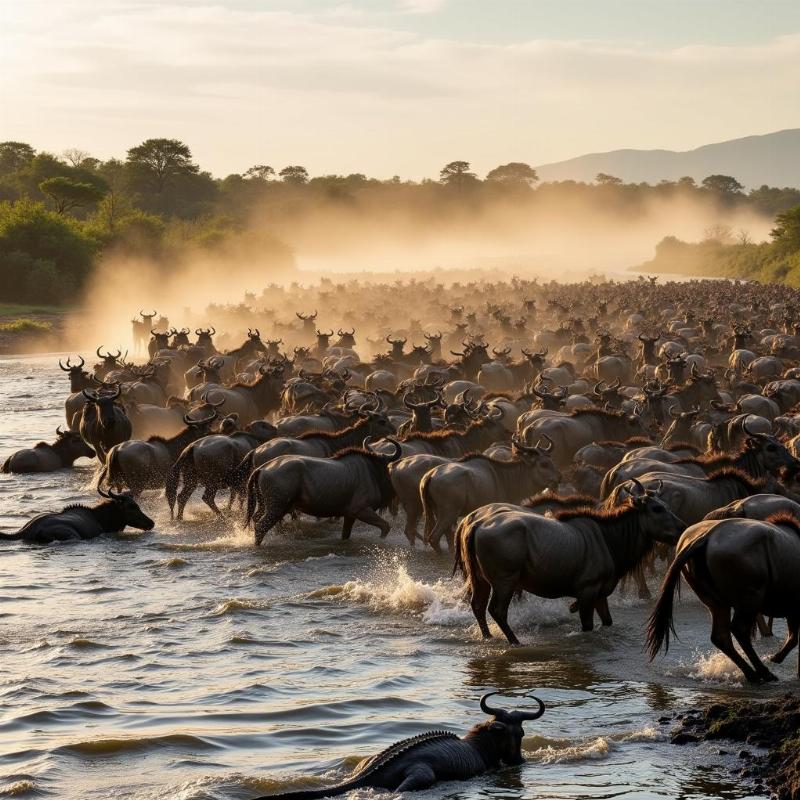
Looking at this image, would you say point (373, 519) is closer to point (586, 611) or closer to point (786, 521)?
point (586, 611)

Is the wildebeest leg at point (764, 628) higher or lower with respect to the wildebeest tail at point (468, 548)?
lower

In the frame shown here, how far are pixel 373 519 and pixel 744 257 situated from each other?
7926cm

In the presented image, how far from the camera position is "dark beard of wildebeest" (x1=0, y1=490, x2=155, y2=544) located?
56.4 ft

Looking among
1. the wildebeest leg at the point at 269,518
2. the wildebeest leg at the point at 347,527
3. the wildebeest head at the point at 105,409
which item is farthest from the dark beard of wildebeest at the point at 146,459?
the wildebeest leg at the point at 347,527

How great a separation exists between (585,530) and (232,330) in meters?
40.3

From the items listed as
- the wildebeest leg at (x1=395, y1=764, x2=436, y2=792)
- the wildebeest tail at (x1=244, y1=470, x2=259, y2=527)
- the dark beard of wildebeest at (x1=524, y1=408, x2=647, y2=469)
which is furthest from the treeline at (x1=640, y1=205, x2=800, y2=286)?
the wildebeest leg at (x1=395, y1=764, x2=436, y2=792)

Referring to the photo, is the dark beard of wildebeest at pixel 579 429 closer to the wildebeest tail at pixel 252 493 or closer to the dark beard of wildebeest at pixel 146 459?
the wildebeest tail at pixel 252 493

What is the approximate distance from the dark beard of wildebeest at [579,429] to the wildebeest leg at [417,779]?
35.3 feet

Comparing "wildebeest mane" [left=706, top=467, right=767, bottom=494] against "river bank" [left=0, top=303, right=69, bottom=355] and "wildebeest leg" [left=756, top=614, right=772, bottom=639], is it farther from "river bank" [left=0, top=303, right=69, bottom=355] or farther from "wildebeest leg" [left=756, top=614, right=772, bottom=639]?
"river bank" [left=0, top=303, right=69, bottom=355]

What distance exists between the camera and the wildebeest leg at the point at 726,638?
34.5 ft

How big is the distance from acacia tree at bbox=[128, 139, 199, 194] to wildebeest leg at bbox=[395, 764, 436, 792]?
118 meters

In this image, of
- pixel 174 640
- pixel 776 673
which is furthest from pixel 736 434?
pixel 174 640

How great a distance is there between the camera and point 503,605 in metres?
11.8

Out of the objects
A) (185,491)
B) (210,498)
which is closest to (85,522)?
(185,491)
